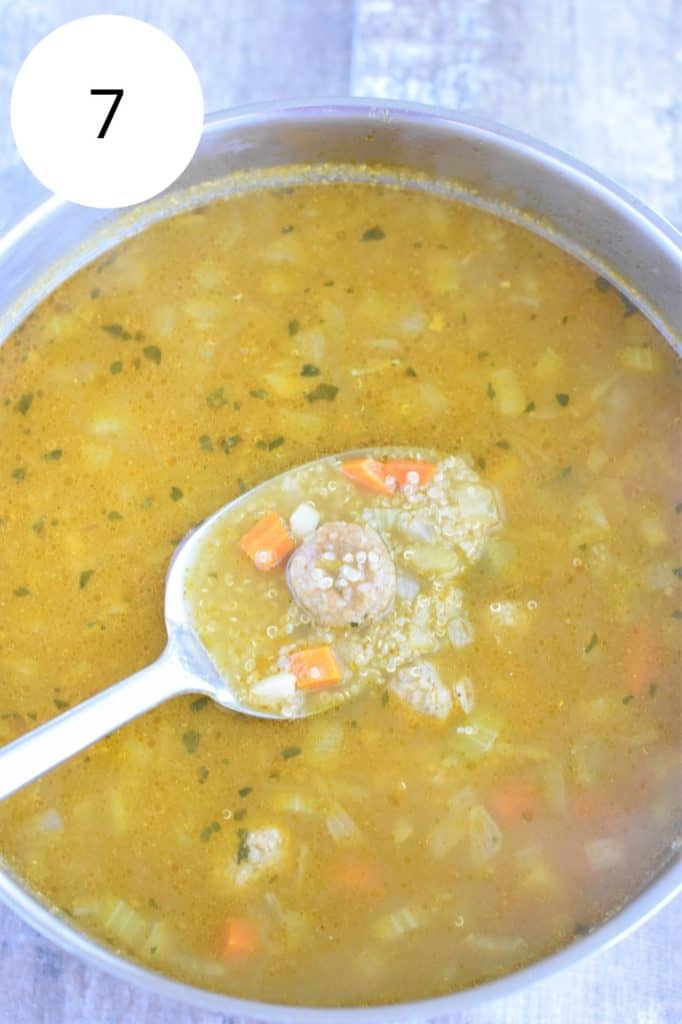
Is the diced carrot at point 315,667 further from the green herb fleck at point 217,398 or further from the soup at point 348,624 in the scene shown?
the green herb fleck at point 217,398

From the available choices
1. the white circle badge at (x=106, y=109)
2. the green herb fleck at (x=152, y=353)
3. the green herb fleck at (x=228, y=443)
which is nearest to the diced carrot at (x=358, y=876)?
the green herb fleck at (x=228, y=443)

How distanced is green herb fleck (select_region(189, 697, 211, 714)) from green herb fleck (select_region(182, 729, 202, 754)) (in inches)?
1.9

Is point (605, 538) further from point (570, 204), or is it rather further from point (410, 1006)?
point (410, 1006)

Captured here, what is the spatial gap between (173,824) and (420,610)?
728 mm

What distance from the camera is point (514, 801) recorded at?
2643mm

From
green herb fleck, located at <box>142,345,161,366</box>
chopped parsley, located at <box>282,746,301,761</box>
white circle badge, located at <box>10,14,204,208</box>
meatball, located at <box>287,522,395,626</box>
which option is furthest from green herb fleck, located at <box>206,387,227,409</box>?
chopped parsley, located at <box>282,746,301,761</box>

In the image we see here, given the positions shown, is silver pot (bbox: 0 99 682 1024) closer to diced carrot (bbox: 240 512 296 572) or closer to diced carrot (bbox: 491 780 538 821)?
diced carrot (bbox: 491 780 538 821)

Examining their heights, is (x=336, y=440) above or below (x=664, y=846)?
above

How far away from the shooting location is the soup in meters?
2.61

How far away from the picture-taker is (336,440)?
272 centimetres

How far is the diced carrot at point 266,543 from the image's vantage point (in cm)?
266

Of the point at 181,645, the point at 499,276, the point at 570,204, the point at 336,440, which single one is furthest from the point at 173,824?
the point at 570,204

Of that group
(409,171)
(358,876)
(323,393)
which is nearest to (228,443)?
(323,393)

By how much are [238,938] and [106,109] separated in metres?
2.01
